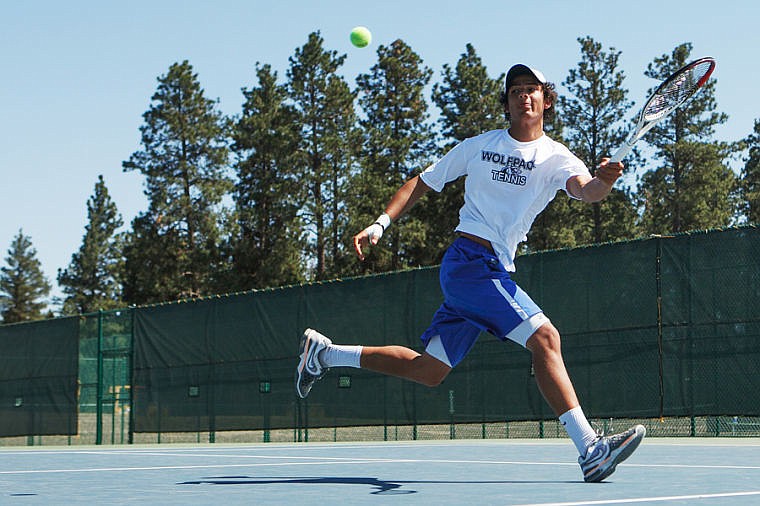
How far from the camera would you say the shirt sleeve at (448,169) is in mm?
4629

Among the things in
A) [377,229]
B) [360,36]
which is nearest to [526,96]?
[377,229]

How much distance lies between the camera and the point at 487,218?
4465 millimetres

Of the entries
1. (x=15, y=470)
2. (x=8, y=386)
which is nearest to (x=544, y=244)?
(x=8, y=386)

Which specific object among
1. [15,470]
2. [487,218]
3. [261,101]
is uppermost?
[261,101]

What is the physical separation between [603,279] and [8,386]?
1043cm

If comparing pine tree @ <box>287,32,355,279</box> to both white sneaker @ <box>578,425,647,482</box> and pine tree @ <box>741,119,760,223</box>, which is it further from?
white sneaker @ <box>578,425,647,482</box>

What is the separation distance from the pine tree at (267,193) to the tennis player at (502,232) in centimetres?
3181

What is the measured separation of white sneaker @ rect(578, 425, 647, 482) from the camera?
3900mm

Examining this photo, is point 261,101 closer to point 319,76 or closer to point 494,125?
point 319,76

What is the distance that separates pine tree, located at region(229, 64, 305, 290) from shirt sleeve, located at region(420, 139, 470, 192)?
31689 mm

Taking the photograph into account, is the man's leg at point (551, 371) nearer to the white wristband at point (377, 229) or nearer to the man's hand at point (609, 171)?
the man's hand at point (609, 171)

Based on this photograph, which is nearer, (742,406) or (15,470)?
(15,470)

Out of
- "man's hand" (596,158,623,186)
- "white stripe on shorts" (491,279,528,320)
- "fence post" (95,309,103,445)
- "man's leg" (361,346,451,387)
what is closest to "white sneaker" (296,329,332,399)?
"man's leg" (361,346,451,387)

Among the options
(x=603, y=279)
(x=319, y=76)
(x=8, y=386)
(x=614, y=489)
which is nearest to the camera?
(x=614, y=489)
